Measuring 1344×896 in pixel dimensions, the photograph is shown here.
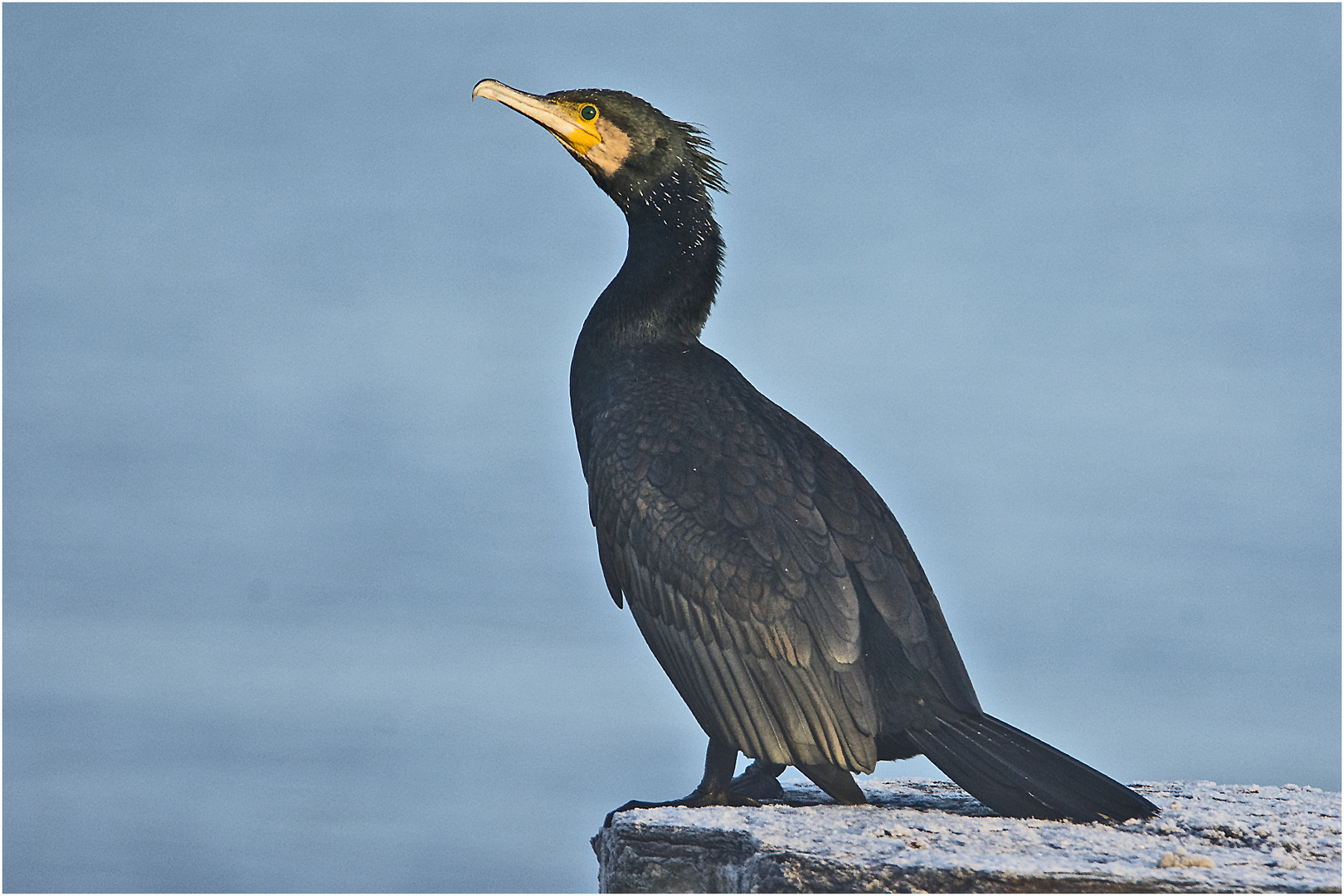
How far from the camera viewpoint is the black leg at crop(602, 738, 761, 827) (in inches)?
219

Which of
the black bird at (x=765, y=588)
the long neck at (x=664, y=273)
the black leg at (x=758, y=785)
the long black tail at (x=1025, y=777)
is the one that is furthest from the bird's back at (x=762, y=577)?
the black leg at (x=758, y=785)

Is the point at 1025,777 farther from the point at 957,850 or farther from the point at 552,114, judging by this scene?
the point at 552,114

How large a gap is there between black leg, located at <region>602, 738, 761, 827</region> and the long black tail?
2.60 feet

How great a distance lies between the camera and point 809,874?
15.0ft

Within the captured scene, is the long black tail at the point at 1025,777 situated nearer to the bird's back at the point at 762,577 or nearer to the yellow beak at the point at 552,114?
the bird's back at the point at 762,577

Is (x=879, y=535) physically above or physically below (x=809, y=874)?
above

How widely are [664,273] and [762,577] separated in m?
1.72

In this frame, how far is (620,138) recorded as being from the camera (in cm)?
654

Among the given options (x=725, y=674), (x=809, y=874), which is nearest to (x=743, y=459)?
(x=725, y=674)

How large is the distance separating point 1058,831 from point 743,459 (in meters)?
1.95

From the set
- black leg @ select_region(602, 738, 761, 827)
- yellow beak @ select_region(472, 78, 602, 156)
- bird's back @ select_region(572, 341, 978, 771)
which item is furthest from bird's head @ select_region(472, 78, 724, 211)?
black leg @ select_region(602, 738, 761, 827)

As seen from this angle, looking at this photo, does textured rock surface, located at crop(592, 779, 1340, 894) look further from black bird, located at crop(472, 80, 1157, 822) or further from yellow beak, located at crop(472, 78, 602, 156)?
yellow beak, located at crop(472, 78, 602, 156)

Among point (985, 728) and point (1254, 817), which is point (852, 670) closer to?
point (985, 728)

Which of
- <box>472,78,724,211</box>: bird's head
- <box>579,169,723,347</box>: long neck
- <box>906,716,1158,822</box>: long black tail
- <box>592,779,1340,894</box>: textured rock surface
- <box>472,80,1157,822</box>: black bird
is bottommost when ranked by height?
<box>592,779,1340,894</box>: textured rock surface
